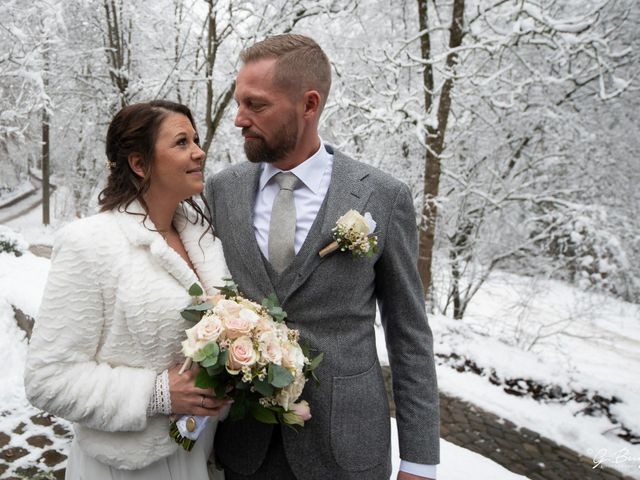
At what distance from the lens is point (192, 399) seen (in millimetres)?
1547

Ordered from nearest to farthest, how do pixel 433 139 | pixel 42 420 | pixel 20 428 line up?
pixel 20 428 → pixel 42 420 → pixel 433 139

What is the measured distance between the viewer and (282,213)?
5.76ft

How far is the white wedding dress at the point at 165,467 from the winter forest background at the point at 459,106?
4.87 metres

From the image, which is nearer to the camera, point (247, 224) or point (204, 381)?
point (204, 381)

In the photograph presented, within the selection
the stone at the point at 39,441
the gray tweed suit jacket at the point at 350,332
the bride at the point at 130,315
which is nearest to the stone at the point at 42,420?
the stone at the point at 39,441

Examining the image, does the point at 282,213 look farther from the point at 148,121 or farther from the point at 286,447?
the point at 286,447

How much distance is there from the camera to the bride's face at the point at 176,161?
5.80 feet

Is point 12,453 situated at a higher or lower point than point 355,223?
lower

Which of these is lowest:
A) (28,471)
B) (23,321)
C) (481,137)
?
(28,471)

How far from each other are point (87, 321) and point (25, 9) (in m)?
7.98

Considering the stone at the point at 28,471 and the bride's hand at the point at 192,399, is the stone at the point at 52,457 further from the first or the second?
the bride's hand at the point at 192,399

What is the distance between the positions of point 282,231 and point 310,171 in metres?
0.31

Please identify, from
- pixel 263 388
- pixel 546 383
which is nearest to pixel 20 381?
pixel 263 388

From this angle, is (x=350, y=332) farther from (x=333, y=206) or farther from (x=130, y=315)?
(x=130, y=315)
